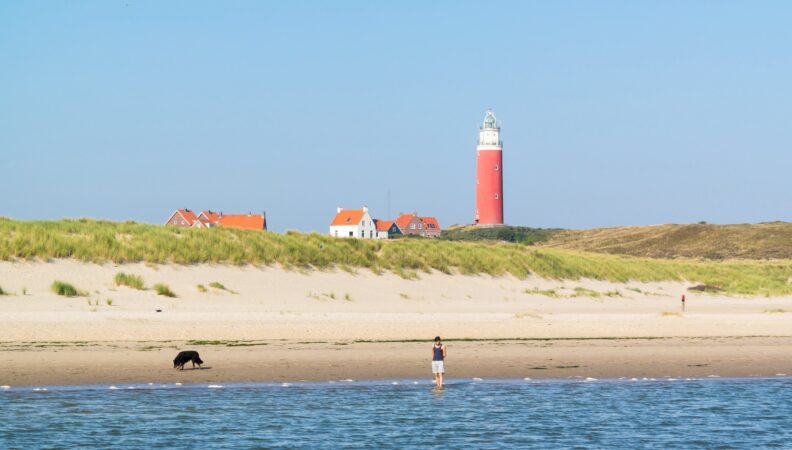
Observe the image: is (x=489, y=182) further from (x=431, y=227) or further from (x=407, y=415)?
(x=407, y=415)

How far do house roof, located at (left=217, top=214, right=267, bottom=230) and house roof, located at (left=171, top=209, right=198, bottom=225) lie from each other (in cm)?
262

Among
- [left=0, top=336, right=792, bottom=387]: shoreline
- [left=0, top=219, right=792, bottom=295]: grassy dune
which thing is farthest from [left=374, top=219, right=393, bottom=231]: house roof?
[left=0, top=336, right=792, bottom=387]: shoreline

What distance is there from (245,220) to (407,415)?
88.4 m

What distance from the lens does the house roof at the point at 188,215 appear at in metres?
103

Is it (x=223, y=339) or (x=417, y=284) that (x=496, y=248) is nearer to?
(x=417, y=284)

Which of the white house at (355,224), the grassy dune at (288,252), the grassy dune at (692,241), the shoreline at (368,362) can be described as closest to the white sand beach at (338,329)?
the shoreline at (368,362)

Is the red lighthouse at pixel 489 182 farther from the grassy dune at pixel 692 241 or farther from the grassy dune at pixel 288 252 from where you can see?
the grassy dune at pixel 288 252

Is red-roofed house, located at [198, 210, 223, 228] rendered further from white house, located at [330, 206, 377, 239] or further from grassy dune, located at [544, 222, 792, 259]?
grassy dune, located at [544, 222, 792, 259]

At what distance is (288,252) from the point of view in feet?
134

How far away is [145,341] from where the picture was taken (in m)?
25.3

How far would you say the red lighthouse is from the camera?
120000 mm

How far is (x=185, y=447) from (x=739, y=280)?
51.5 m

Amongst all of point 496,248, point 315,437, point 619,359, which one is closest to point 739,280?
point 496,248

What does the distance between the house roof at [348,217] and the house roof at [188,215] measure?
1528 centimetres
